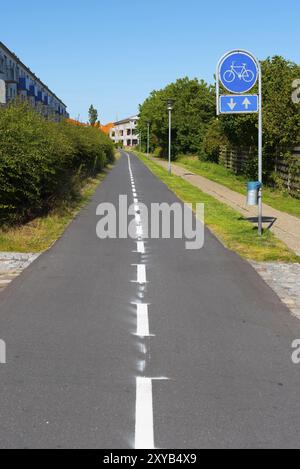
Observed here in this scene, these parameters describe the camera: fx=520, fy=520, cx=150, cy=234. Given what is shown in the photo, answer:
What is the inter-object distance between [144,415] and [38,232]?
8.39 meters

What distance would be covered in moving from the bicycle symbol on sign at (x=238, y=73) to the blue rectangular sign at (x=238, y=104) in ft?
1.22

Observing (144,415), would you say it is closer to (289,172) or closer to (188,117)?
(289,172)

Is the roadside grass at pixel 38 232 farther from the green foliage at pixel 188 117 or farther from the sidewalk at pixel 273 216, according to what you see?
the green foliage at pixel 188 117

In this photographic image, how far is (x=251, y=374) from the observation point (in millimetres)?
4445

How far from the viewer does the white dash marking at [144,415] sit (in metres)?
3.37

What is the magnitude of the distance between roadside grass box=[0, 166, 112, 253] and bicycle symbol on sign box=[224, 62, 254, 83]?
514 cm

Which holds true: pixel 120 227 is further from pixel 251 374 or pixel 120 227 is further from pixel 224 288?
pixel 251 374

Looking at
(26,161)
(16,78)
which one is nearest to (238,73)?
(26,161)

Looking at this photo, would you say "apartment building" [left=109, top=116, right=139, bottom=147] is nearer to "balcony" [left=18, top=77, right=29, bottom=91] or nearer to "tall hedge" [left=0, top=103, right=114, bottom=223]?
"balcony" [left=18, top=77, right=29, bottom=91]

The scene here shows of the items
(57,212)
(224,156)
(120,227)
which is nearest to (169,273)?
(120,227)

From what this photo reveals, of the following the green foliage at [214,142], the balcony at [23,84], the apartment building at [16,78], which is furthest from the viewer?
the balcony at [23,84]

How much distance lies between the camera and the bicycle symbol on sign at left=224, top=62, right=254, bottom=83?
11.5m

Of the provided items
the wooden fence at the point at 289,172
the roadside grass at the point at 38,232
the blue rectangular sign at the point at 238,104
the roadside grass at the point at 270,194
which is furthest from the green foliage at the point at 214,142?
the blue rectangular sign at the point at 238,104
